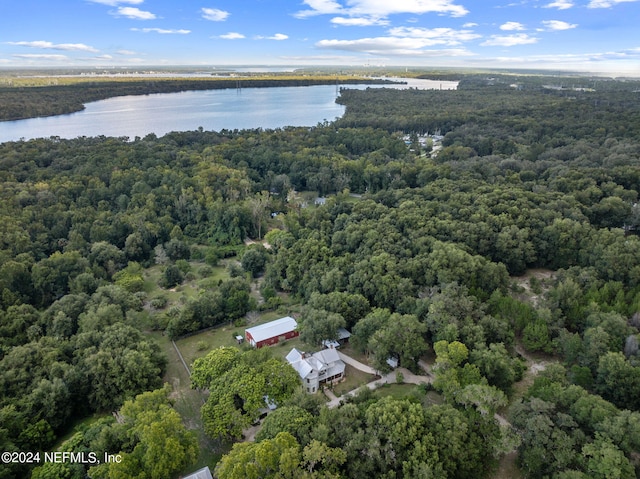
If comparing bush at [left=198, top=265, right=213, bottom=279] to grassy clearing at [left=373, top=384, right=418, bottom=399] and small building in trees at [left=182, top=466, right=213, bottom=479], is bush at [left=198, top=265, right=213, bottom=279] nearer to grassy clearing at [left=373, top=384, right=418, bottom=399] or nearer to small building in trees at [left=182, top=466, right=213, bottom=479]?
grassy clearing at [left=373, top=384, right=418, bottom=399]

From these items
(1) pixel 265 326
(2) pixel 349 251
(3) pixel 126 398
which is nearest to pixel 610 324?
(2) pixel 349 251

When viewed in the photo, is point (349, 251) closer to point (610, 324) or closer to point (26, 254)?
point (610, 324)

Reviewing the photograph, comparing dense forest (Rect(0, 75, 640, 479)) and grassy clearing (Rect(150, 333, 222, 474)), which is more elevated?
dense forest (Rect(0, 75, 640, 479))

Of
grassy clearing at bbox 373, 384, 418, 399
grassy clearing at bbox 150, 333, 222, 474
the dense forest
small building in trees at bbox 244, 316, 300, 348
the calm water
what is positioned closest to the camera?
the dense forest

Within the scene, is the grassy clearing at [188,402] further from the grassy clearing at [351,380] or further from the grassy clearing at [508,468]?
the grassy clearing at [508,468]

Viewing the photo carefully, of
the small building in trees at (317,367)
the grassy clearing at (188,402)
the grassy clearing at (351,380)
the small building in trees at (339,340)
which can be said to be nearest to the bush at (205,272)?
the grassy clearing at (188,402)
